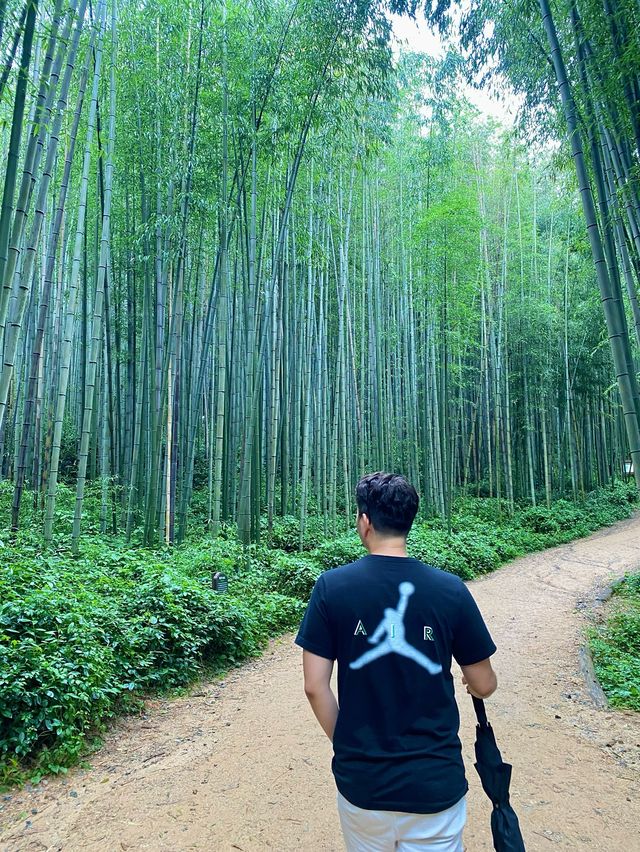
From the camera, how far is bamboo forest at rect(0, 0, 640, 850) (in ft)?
9.49

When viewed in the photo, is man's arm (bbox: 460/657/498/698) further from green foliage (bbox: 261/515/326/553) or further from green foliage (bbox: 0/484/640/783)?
green foliage (bbox: 261/515/326/553)

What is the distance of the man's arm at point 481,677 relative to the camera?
107cm

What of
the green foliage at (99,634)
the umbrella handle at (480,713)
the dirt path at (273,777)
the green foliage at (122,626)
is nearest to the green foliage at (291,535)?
the green foliage at (122,626)

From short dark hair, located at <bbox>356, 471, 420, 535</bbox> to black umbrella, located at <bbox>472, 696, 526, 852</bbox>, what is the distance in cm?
43

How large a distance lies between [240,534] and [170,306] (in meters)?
2.52

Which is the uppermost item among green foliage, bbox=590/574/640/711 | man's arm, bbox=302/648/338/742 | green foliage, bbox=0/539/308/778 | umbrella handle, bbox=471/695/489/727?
man's arm, bbox=302/648/338/742

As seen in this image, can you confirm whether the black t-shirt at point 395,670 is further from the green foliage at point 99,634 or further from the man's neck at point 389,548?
the green foliage at point 99,634

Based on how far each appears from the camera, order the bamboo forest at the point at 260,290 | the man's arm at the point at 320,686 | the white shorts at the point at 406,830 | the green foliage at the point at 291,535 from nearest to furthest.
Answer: the white shorts at the point at 406,830, the man's arm at the point at 320,686, the bamboo forest at the point at 260,290, the green foliage at the point at 291,535

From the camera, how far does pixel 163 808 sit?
2.06m

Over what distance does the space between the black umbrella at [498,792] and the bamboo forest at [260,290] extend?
107 centimetres

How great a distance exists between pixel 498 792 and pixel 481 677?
212 millimetres

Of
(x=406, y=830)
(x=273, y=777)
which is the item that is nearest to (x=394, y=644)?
(x=406, y=830)

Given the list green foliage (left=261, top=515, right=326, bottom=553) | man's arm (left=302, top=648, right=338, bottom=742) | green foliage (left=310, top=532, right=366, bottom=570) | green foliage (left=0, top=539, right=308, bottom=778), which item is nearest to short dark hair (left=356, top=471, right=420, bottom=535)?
man's arm (left=302, top=648, right=338, bottom=742)

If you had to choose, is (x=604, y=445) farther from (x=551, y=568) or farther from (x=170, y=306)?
(x=170, y=306)
